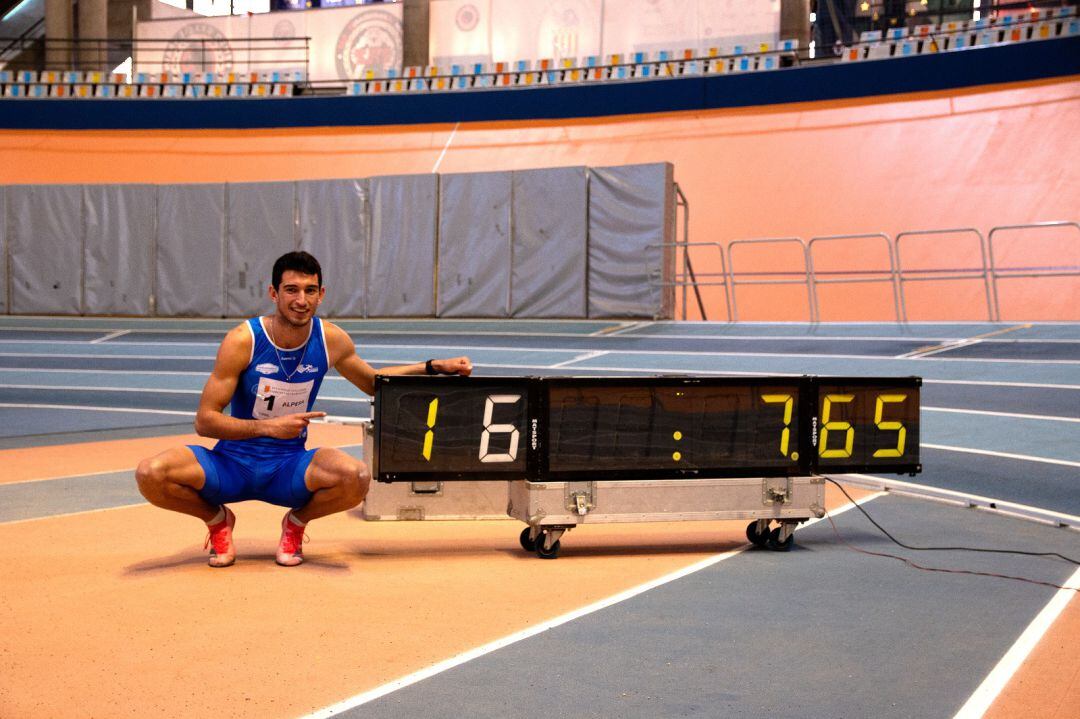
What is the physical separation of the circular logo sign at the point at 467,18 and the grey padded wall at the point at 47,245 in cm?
955

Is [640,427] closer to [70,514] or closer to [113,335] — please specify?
[70,514]

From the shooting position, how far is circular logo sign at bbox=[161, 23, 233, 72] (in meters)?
28.4

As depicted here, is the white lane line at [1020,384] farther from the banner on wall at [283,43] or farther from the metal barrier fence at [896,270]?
the banner on wall at [283,43]

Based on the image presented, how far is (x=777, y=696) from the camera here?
3.48 m

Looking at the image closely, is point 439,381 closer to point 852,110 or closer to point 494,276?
point 494,276

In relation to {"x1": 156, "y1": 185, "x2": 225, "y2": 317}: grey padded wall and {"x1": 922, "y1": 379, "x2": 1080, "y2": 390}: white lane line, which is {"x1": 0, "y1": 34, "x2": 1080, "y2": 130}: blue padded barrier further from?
{"x1": 922, "y1": 379, "x2": 1080, "y2": 390}: white lane line

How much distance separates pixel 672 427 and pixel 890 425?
47.0 inches

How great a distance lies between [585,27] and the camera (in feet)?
80.9

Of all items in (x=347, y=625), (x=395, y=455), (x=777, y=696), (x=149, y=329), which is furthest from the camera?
(x=149, y=329)

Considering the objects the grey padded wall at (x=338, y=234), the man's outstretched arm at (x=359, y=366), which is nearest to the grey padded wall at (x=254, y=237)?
the grey padded wall at (x=338, y=234)

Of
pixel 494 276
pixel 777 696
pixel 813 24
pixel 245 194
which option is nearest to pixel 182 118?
pixel 245 194

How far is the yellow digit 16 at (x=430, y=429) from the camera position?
553 cm

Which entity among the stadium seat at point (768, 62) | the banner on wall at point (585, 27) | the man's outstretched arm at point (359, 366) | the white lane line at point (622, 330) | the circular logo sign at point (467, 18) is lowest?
the man's outstretched arm at point (359, 366)

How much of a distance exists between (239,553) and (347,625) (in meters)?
1.60
